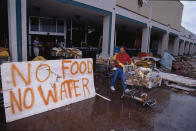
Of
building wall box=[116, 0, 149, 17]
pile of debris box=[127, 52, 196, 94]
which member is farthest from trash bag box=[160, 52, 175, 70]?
building wall box=[116, 0, 149, 17]

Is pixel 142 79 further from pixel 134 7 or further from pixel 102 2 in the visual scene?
pixel 134 7

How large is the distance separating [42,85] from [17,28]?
11.9ft

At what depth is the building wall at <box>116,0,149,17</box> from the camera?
34.8ft

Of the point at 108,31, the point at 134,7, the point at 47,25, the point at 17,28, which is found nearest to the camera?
the point at 17,28

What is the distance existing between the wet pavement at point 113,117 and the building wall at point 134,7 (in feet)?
27.7

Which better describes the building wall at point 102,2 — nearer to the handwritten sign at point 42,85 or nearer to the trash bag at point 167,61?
the handwritten sign at point 42,85

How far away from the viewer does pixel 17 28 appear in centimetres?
572

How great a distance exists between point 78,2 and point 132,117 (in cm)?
706

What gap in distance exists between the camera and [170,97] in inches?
220

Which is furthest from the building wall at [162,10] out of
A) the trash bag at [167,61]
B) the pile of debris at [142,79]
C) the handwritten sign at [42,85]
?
the handwritten sign at [42,85]

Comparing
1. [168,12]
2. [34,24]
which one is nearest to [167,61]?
[168,12]

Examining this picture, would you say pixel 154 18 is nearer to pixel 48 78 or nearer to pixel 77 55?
pixel 77 55

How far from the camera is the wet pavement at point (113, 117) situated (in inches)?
123

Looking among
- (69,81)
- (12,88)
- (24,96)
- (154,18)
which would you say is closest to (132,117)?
(69,81)
